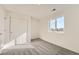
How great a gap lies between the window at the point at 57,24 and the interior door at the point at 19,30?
0.94m

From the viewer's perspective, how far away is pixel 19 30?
295 centimetres

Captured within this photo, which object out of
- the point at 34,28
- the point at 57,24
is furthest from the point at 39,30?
the point at 57,24

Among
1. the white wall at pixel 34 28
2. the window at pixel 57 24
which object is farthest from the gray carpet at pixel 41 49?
the window at pixel 57 24

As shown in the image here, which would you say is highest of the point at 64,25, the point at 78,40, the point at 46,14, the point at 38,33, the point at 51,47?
the point at 46,14

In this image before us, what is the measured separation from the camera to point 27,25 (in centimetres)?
294

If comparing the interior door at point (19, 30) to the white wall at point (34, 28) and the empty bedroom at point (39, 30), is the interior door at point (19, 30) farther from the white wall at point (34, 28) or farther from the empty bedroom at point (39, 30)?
the white wall at point (34, 28)

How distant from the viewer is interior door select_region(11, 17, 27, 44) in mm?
2844

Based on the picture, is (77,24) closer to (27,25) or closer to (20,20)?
(27,25)

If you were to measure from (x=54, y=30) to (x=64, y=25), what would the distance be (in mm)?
389

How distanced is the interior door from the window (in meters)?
0.94

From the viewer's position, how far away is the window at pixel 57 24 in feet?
10.9

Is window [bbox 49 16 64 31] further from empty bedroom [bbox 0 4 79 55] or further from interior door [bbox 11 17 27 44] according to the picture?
interior door [bbox 11 17 27 44]

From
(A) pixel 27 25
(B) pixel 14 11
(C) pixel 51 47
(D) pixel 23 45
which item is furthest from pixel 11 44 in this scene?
(C) pixel 51 47

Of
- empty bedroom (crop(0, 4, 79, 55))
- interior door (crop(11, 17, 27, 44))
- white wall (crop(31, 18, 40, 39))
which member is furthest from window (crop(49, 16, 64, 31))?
interior door (crop(11, 17, 27, 44))
